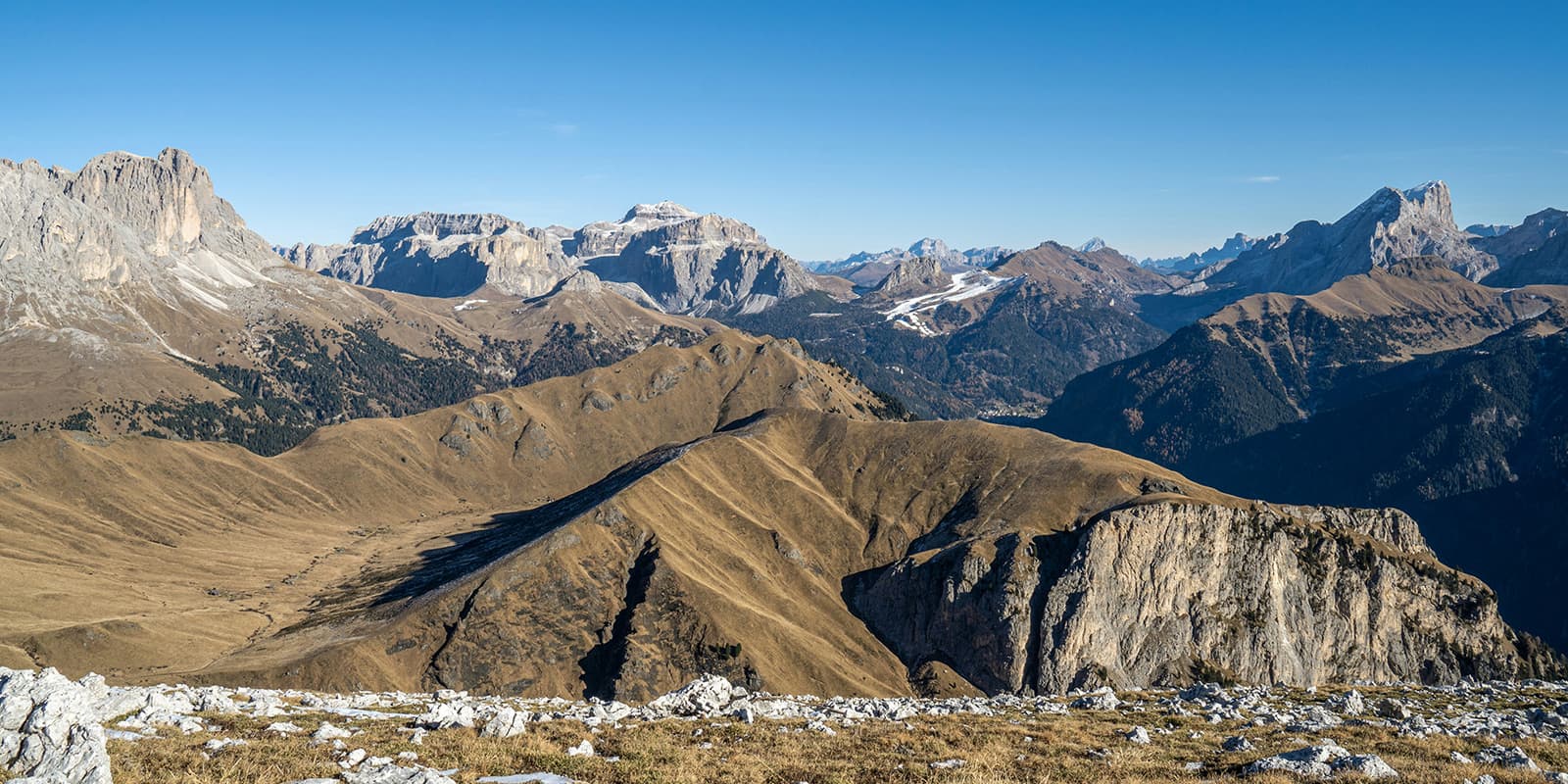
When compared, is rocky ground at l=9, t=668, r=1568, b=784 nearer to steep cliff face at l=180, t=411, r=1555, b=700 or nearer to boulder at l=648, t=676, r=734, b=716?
boulder at l=648, t=676, r=734, b=716

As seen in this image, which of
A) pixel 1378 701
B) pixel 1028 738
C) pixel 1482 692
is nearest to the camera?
pixel 1028 738

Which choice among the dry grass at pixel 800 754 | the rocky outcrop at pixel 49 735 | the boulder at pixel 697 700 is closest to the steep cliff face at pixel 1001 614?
the boulder at pixel 697 700

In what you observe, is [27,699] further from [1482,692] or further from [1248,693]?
[1482,692]

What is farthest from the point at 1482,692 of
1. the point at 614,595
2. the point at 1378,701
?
the point at 614,595

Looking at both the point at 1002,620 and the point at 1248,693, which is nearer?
the point at 1248,693

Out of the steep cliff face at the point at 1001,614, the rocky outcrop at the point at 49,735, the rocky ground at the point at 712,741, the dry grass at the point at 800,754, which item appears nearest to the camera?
the rocky outcrop at the point at 49,735

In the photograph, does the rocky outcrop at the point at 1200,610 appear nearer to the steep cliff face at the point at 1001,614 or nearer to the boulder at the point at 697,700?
the steep cliff face at the point at 1001,614

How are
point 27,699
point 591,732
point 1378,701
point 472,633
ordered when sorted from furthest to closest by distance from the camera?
point 472,633 → point 1378,701 → point 591,732 → point 27,699
